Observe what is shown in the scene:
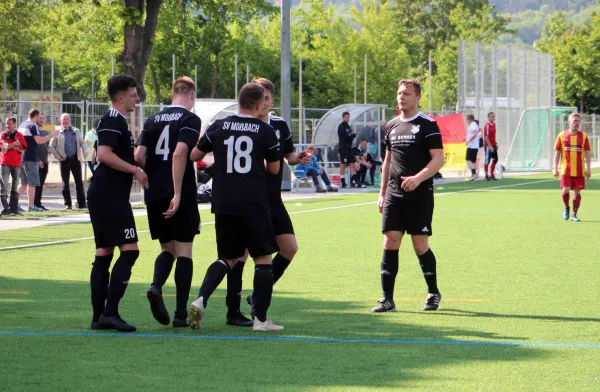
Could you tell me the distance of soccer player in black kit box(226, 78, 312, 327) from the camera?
886 centimetres

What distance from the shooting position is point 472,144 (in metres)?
36.2

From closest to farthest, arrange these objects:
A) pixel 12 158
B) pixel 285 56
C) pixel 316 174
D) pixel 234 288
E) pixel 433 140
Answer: pixel 234 288 < pixel 433 140 < pixel 12 158 < pixel 316 174 < pixel 285 56

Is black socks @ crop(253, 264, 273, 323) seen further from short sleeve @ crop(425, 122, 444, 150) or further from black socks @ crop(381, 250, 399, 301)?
short sleeve @ crop(425, 122, 444, 150)

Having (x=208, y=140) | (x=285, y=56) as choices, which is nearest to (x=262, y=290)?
(x=208, y=140)

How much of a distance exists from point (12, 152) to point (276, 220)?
13929mm

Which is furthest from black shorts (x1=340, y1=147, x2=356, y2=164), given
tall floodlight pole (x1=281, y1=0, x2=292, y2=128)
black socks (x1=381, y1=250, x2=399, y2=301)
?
black socks (x1=381, y1=250, x2=399, y2=301)

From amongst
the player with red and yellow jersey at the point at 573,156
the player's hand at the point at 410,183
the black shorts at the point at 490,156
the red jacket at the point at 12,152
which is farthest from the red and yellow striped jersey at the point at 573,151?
the black shorts at the point at 490,156

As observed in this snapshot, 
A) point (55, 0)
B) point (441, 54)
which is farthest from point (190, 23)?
point (55, 0)

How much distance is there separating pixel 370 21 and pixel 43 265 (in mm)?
65469

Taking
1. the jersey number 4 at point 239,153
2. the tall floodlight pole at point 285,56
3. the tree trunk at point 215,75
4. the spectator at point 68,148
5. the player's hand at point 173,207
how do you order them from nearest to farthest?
the jersey number 4 at point 239,153 < the player's hand at point 173,207 < the spectator at point 68,148 < the tall floodlight pole at point 285,56 < the tree trunk at point 215,75

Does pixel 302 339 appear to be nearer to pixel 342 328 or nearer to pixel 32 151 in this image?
pixel 342 328

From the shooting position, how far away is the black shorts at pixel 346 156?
32027 millimetres

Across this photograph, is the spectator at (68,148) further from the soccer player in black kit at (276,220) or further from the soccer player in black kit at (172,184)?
the soccer player in black kit at (172,184)

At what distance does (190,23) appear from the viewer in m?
63.8
